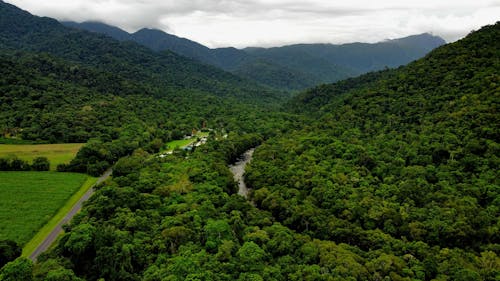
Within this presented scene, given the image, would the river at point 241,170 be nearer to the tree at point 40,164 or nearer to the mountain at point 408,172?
the mountain at point 408,172

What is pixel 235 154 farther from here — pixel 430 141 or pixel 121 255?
pixel 121 255

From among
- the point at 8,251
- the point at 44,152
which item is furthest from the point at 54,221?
the point at 44,152

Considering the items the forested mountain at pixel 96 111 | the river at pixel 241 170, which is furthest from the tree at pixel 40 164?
the river at pixel 241 170

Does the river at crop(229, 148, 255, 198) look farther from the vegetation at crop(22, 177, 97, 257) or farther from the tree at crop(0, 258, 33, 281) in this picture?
the tree at crop(0, 258, 33, 281)

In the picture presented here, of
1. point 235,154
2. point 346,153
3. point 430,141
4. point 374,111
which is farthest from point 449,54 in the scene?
point 235,154

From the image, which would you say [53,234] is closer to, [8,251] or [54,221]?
[54,221]

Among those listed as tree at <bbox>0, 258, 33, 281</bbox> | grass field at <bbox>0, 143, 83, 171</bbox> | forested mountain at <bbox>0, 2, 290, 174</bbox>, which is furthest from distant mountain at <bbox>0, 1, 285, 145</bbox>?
tree at <bbox>0, 258, 33, 281</bbox>
